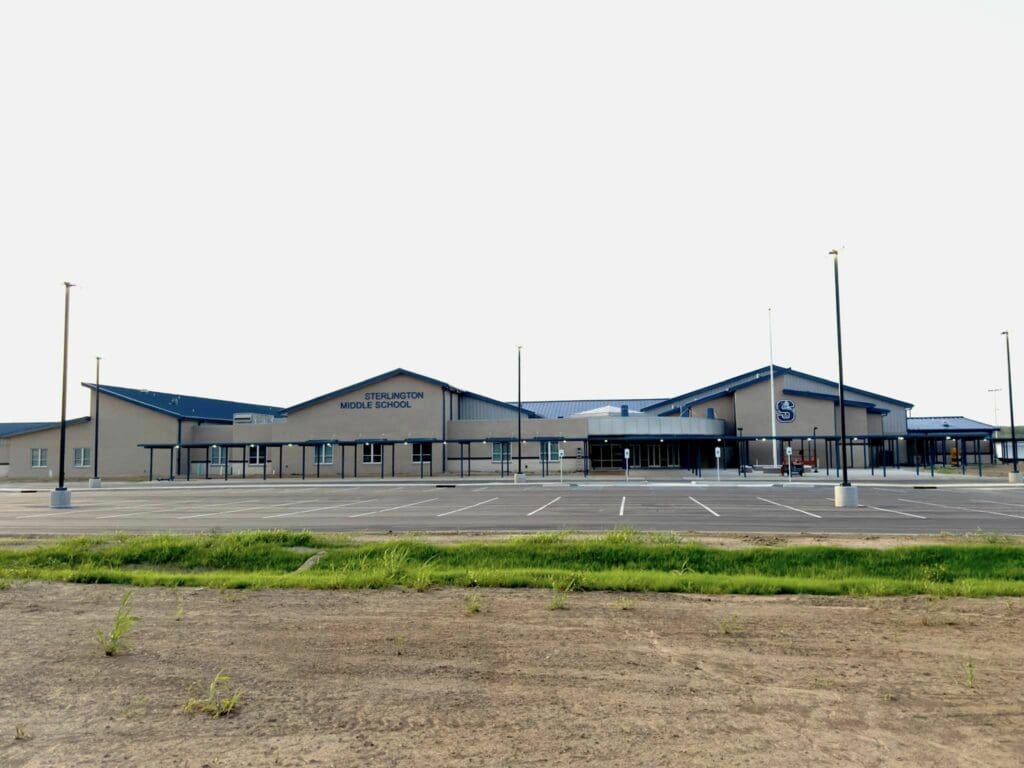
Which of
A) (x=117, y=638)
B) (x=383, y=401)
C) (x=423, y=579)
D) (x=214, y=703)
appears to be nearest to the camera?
(x=214, y=703)

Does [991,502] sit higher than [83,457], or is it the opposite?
[83,457]

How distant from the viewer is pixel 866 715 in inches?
225

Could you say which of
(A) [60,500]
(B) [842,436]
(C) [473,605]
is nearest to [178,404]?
(A) [60,500]

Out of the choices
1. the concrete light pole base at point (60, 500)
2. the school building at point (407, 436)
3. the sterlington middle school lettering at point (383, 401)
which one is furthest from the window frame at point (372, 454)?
the concrete light pole base at point (60, 500)

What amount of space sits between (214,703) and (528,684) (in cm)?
241

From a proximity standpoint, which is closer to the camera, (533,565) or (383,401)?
(533,565)

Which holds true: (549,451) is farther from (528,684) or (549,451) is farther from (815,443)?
(528,684)

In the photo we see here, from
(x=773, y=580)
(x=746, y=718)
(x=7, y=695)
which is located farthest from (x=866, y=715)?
(x=7, y=695)

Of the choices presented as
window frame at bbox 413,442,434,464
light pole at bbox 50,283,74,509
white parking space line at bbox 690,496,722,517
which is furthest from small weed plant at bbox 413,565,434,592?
window frame at bbox 413,442,434,464

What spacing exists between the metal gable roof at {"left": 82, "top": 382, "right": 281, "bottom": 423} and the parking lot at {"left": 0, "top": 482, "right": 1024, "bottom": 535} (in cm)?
2984

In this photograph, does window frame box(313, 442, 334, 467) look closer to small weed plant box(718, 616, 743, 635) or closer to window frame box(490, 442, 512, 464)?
window frame box(490, 442, 512, 464)

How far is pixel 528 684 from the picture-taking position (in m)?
6.54

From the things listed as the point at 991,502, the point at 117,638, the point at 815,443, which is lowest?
the point at 991,502

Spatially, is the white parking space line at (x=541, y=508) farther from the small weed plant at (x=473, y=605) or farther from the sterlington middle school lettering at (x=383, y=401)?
the sterlington middle school lettering at (x=383, y=401)
